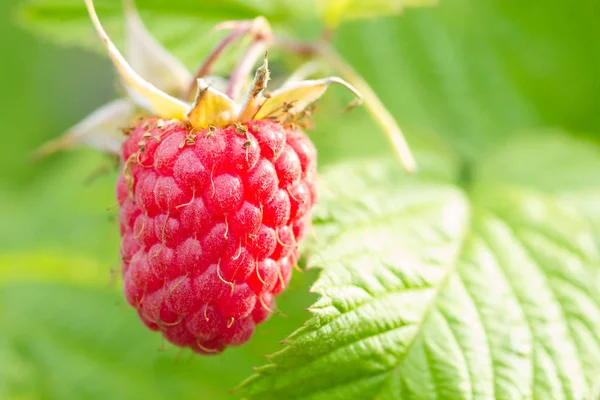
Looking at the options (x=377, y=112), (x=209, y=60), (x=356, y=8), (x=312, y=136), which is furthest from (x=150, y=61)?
(x=312, y=136)

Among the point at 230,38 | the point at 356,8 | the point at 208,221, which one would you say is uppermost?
the point at 356,8

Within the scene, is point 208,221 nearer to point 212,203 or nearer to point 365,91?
point 212,203

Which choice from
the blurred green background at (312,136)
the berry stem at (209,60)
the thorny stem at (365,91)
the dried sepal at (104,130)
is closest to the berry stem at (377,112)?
the thorny stem at (365,91)

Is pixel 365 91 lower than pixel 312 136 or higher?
higher

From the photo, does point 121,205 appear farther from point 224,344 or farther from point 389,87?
point 389,87

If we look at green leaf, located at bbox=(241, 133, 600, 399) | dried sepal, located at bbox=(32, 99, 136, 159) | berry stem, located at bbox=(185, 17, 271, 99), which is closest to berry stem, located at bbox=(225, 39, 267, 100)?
berry stem, located at bbox=(185, 17, 271, 99)

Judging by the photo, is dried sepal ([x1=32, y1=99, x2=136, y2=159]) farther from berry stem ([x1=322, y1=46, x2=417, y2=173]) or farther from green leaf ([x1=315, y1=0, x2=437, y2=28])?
green leaf ([x1=315, y1=0, x2=437, y2=28])

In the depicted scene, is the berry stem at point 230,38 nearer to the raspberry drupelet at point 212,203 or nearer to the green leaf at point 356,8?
the raspberry drupelet at point 212,203

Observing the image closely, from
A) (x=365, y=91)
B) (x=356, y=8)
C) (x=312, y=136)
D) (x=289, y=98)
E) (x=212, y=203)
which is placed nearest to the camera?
(x=212, y=203)
